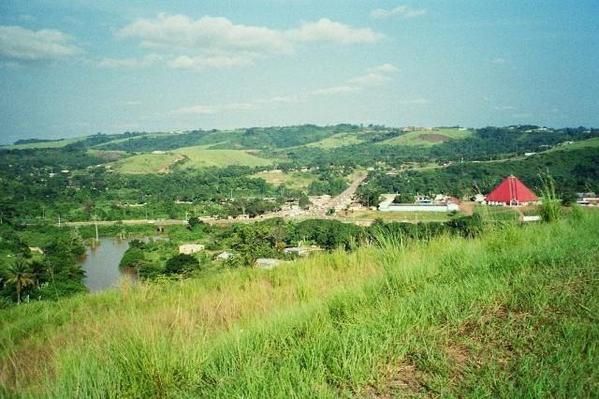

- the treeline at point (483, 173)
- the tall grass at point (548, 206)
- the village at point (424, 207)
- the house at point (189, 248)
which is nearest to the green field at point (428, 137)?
A: the village at point (424, 207)

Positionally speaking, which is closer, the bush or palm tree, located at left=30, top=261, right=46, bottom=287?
palm tree, located at left=30, top=261, right=46, bottom=287

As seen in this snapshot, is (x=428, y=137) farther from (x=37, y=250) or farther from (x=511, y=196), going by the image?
(x=511, y=196)

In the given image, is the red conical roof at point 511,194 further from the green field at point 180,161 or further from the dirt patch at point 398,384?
the green field at point 180,161

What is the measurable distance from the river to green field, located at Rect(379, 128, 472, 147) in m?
128

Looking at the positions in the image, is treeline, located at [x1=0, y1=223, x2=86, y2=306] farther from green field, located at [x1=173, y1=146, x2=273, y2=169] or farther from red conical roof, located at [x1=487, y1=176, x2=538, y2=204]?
green field, located at [x1=173, y1=146, x2=273, y2=169]

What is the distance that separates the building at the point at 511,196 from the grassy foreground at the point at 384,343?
4130 millimetres

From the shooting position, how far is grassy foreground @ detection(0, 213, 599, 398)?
A: 6.75 feet

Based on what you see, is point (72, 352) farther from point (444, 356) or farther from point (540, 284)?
point (540, 284)

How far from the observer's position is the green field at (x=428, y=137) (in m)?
158

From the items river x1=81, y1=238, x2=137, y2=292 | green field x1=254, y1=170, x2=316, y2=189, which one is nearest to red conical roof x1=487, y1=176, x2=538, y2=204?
river x1=81, y1=238, x2=137, y2=292

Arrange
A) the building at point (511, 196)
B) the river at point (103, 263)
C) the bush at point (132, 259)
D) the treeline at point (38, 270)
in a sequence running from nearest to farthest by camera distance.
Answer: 1. the building at point (511, 196)
2. the treeline at point (38, 270)
3. the river at point (103, 263)
4. the bush at point (132, 259)

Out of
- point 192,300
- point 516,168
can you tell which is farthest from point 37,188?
point 192,300

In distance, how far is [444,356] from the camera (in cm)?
231

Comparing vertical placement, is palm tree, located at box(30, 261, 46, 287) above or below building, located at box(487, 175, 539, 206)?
below
